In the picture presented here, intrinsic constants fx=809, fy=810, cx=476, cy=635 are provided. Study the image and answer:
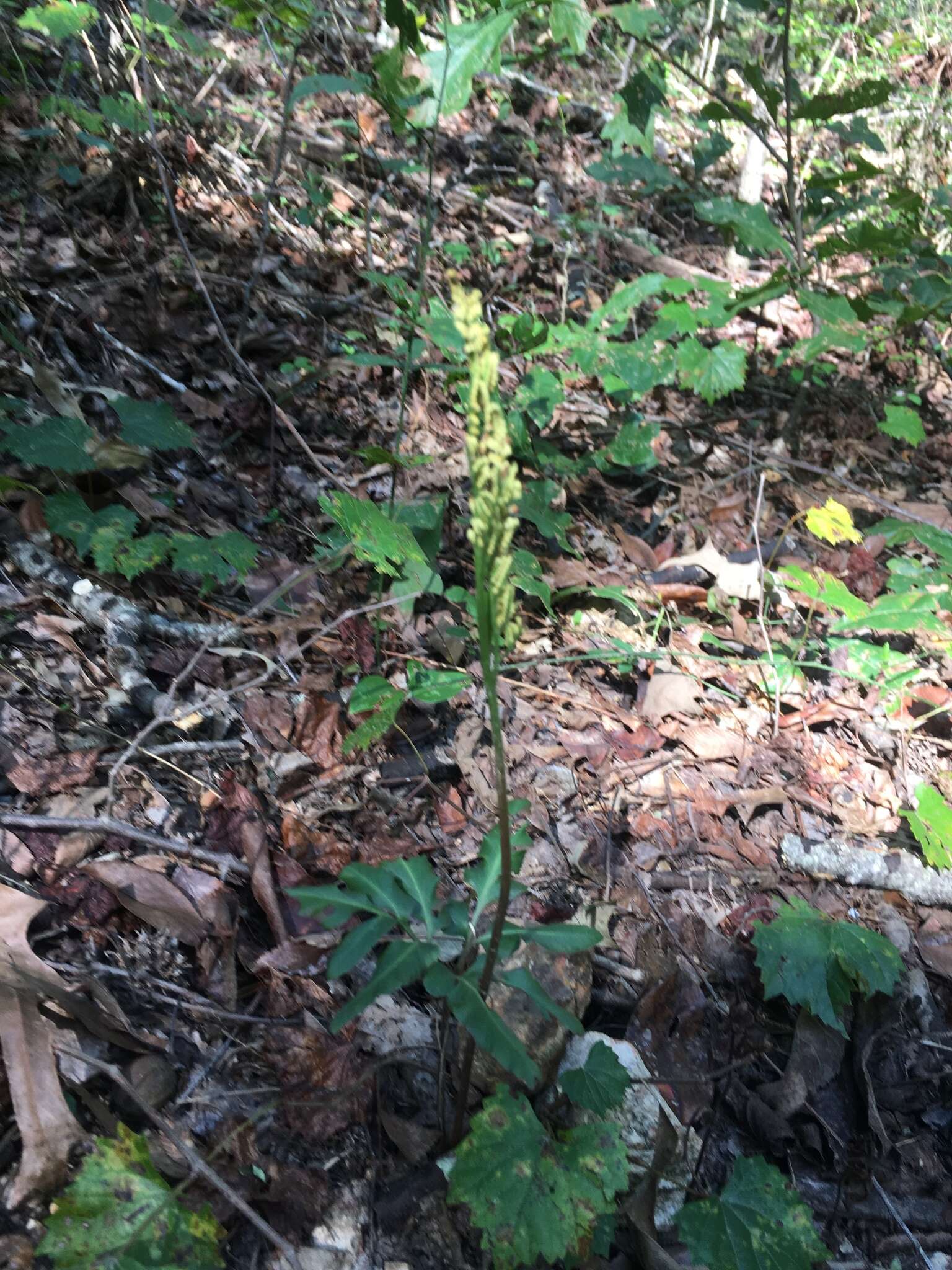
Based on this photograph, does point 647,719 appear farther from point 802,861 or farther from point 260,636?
point 260,636

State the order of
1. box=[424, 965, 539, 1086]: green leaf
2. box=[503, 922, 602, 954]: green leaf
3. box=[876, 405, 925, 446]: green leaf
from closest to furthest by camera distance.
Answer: box=[424, 965, 539, 1086]: green leaf < box=[503, 922, 602, 954]: green leaf < box=[876, 405, 925, 446]: green leaf

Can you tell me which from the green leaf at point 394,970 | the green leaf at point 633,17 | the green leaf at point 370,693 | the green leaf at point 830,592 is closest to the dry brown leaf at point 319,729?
the green leaf at point 370,693

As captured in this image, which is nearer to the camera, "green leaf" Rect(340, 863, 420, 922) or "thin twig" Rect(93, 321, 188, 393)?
"green leaf" Rect(340, 863, 420, 922)

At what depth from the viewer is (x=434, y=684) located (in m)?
2.21

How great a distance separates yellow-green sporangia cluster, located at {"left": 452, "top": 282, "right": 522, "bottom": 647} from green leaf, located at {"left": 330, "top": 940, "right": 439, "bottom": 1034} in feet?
1.80

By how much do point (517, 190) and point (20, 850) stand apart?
17.3 feet

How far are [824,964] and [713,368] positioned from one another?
2.33 meters

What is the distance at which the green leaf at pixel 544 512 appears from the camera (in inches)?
113

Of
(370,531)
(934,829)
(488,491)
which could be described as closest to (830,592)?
(934,829)

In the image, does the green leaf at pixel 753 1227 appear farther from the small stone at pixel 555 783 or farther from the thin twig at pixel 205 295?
the thin twig at pixel 205 295

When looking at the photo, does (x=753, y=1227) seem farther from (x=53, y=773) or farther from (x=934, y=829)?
(x=53, y=773)

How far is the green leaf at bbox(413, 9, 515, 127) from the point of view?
2.48 metres

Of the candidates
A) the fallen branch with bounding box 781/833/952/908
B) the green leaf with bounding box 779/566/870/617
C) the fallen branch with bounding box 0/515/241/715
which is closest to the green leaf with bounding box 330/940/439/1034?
the fallen branch with bounding box 0/515/241/715

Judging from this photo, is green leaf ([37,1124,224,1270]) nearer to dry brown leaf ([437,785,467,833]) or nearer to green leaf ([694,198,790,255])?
dry brown leaf ([437,785,467,833])
